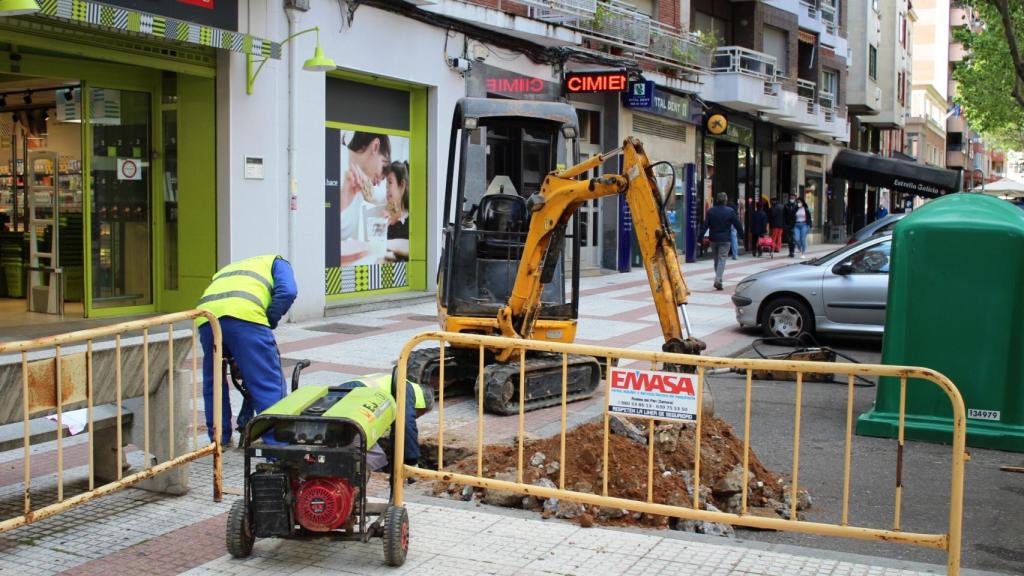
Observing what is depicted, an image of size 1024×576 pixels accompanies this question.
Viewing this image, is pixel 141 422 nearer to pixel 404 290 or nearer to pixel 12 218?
pixel 12 218

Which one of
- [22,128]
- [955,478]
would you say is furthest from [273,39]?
[955,478]

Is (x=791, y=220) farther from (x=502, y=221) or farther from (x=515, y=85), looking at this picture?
(x=502, y=221)

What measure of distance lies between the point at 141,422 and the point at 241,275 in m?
1.14

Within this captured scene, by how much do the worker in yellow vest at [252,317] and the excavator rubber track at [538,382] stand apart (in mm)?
2253

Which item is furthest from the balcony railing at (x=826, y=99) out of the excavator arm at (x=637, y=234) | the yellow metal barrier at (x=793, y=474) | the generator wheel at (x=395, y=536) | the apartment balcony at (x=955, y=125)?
the apartment balcony at (x=955, y=125)

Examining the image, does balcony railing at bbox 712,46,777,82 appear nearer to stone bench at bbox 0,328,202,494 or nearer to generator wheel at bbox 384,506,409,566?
stone bench at bbox 0,328,202,494

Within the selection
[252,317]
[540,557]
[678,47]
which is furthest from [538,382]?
[678,47]

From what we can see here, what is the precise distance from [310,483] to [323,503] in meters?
0.11

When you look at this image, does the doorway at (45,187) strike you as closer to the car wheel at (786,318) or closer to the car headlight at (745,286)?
the car headlight at (745,286)

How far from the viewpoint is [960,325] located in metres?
8.07

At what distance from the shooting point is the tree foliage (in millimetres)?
27781

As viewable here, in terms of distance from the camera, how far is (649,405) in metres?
5.18

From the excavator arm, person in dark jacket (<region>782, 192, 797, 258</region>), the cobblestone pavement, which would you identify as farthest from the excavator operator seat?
person in dark jacket (<region>782, 192, 797, 258</region>)

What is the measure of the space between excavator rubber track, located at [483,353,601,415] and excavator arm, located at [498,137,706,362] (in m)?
0.28
